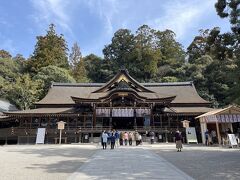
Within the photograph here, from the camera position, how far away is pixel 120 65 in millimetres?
63344

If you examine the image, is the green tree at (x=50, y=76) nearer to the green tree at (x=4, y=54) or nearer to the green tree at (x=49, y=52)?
the green tree at (x=49, y=52)

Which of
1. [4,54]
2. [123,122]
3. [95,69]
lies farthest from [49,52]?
[123,122]

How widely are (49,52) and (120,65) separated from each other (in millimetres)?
16966

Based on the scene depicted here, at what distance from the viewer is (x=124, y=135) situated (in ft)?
76.1

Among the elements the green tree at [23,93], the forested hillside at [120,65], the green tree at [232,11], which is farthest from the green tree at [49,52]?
the green tree at [232,11]

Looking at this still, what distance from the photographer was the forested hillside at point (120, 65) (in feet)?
142

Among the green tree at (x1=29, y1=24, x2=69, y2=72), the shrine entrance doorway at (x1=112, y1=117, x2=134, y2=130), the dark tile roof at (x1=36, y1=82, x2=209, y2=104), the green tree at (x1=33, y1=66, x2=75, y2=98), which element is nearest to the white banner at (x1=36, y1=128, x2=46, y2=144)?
the dark tile roof at (x1=36, y1=82, x2=209, y2=104)

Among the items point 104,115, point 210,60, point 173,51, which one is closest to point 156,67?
point 173,51

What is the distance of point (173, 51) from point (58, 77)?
3040cm

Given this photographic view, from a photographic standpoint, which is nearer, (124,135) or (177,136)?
(177,136)

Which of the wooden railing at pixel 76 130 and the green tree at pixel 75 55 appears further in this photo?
the green tree at pixel 75 55

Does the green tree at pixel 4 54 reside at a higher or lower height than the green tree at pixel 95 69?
higher

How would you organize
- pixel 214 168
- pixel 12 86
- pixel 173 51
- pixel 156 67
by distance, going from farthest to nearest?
pixel 173 51
pixel 156 67
pixel 12 86
pixel 214 168

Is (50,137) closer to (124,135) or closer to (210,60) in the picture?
(124,135)
